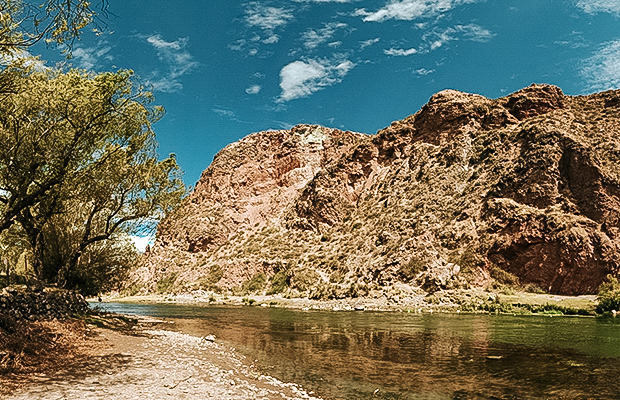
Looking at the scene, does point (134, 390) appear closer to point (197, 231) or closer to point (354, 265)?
point (354, 265)

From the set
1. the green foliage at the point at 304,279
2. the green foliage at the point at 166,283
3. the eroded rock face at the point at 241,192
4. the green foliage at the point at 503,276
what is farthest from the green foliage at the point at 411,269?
the green foliage at the point at 166,283

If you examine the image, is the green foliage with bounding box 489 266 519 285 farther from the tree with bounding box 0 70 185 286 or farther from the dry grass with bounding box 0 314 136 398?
the dry grass with bounding box 0 314 136 398

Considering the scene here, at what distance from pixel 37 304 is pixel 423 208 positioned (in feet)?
201

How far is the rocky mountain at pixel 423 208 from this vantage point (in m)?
54.6

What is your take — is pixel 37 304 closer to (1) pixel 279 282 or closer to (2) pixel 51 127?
(2) pixel 51 127

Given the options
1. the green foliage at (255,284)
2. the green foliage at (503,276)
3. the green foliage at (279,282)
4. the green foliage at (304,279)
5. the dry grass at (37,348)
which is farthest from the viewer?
the green foliage at (255,284)

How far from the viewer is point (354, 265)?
65875 mm

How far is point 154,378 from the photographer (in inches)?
418

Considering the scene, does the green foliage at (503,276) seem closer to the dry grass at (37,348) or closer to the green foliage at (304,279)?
the green foliage at (304,279)

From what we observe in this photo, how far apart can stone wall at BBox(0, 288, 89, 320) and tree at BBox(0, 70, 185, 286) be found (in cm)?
282

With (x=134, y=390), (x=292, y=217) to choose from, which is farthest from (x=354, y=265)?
(x=134, y=390)

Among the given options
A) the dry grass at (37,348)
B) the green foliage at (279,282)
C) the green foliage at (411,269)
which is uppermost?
the green foliage at (411,269)

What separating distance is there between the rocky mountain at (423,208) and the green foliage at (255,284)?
267mm

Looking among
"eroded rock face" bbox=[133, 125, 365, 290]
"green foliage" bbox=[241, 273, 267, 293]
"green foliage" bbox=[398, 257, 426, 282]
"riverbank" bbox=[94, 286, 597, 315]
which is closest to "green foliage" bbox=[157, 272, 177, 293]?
"eroded rock face" bbox=[133, 125, 365, 290]
